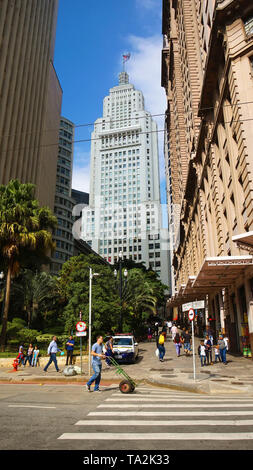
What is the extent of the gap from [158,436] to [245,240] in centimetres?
1184

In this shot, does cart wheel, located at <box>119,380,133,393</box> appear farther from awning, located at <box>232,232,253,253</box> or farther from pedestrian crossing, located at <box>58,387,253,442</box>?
awning, located at <box>232,232,253,253</box>

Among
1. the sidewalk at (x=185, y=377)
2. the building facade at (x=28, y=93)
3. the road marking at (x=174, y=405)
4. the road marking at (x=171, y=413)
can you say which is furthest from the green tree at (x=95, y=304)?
the building facade at (x=28, y=93)

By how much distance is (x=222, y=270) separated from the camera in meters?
20.6

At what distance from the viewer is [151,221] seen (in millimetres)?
132250

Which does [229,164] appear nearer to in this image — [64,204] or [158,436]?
[158,436]

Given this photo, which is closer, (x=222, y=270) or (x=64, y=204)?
(x=222, y=270)

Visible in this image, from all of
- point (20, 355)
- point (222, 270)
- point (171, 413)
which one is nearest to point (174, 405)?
point (171, 413)

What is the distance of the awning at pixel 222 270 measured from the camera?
1825cm

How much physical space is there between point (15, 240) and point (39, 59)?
4852cm

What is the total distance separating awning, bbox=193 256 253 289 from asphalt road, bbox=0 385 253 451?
366 inches

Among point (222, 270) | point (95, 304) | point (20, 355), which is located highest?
point (222, 270)

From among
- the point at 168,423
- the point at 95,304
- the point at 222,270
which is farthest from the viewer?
the point at 95,304

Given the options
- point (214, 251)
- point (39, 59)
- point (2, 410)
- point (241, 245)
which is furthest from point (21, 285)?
point (39, 59)
